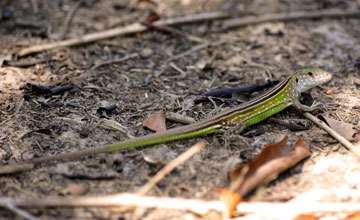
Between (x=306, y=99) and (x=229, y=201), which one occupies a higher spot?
(x=306, y=99)

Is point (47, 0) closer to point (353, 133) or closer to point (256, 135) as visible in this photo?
point (256, 135)

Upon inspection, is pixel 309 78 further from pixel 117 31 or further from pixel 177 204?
pixel 117 31

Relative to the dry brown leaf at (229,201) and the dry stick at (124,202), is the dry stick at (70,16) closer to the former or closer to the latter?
the dry stick at (124,202)

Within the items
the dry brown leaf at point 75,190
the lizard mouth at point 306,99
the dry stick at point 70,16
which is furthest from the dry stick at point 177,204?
the dry stick at point 70,16

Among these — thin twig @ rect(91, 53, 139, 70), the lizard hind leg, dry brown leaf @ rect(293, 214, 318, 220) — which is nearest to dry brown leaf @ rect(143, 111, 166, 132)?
the lizard hind leg

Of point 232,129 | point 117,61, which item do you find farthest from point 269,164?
point 117,61

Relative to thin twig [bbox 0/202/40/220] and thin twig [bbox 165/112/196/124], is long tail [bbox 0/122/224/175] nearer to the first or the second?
thin twig [bbox 165/112/196/124]
